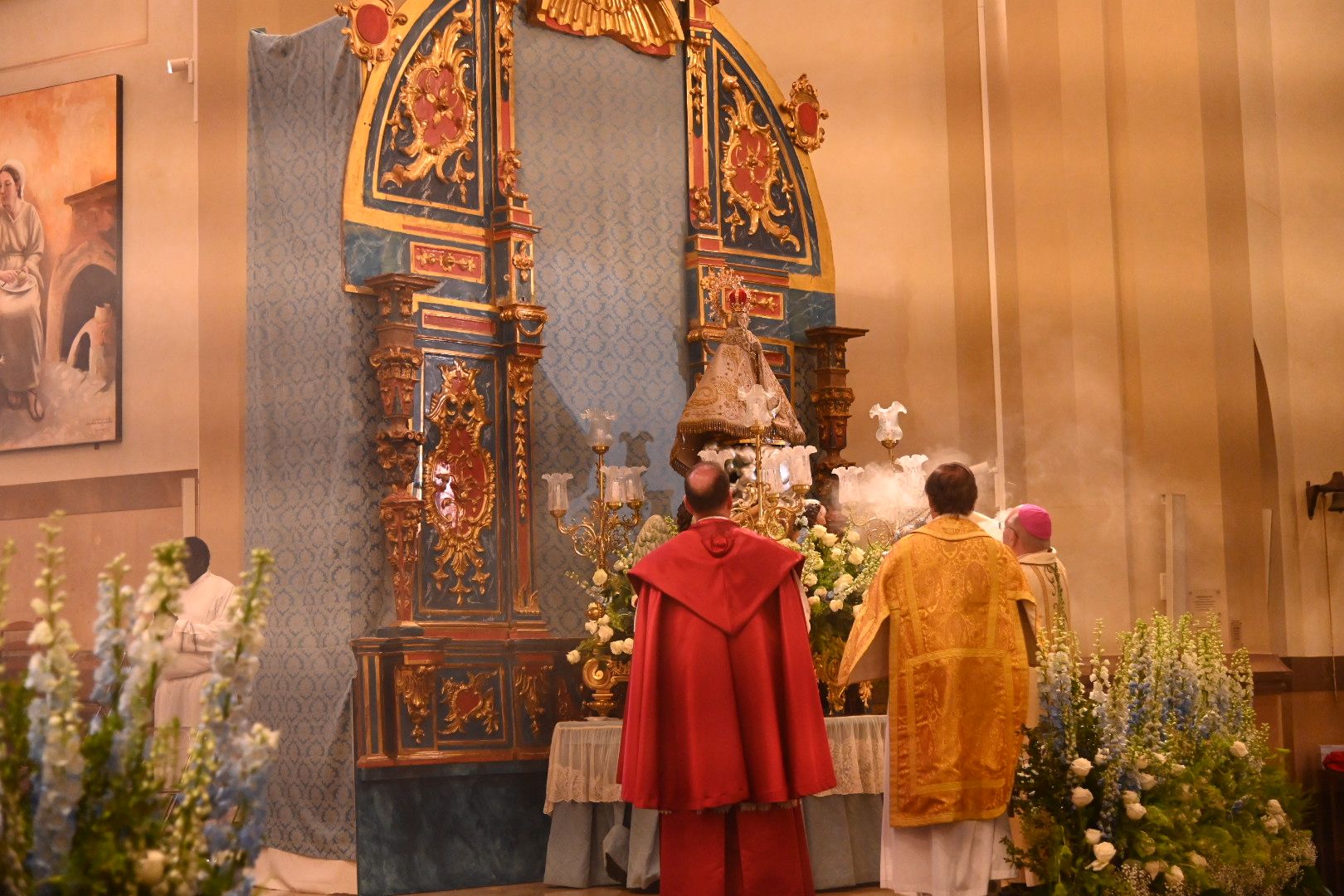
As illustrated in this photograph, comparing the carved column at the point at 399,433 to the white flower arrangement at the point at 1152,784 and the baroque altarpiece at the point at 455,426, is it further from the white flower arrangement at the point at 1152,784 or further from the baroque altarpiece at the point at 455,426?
the white flower arrangement at the point at 1152,784

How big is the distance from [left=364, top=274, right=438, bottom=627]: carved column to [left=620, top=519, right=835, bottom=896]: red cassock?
7.54 ft

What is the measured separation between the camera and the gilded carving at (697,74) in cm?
1048

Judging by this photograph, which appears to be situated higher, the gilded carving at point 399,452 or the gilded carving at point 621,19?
the gilded carving at point 621,19

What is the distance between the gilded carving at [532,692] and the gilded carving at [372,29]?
3.39m

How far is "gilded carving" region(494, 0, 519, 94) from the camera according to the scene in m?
9.59

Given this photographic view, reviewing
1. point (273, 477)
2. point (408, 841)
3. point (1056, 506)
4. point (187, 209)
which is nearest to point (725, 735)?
point (408, 841)

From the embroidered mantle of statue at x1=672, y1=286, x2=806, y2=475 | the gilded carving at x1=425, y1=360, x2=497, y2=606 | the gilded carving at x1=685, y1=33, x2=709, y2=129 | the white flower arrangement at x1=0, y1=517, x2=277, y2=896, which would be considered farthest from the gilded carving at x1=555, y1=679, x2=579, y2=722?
the white flower arrangement at x1=0, y1=517, x2=277, y2=896

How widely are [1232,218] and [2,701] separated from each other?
916 centimetres

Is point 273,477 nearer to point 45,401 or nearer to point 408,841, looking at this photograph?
point 408,841

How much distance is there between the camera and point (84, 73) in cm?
1304

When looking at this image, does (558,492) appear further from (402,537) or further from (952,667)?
(952,667)

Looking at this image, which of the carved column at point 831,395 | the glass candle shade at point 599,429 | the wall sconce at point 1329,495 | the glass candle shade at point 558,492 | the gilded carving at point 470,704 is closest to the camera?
the gilded carving at point 470,704

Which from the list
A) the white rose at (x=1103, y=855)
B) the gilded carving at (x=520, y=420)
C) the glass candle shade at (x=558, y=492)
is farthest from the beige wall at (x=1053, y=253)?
the white rose at (x=1103, y=855)

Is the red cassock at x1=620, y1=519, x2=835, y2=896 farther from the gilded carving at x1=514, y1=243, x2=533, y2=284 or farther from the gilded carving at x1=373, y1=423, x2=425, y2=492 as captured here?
the gilded carving at x1=514, y1=243, x2=533, y2=284
